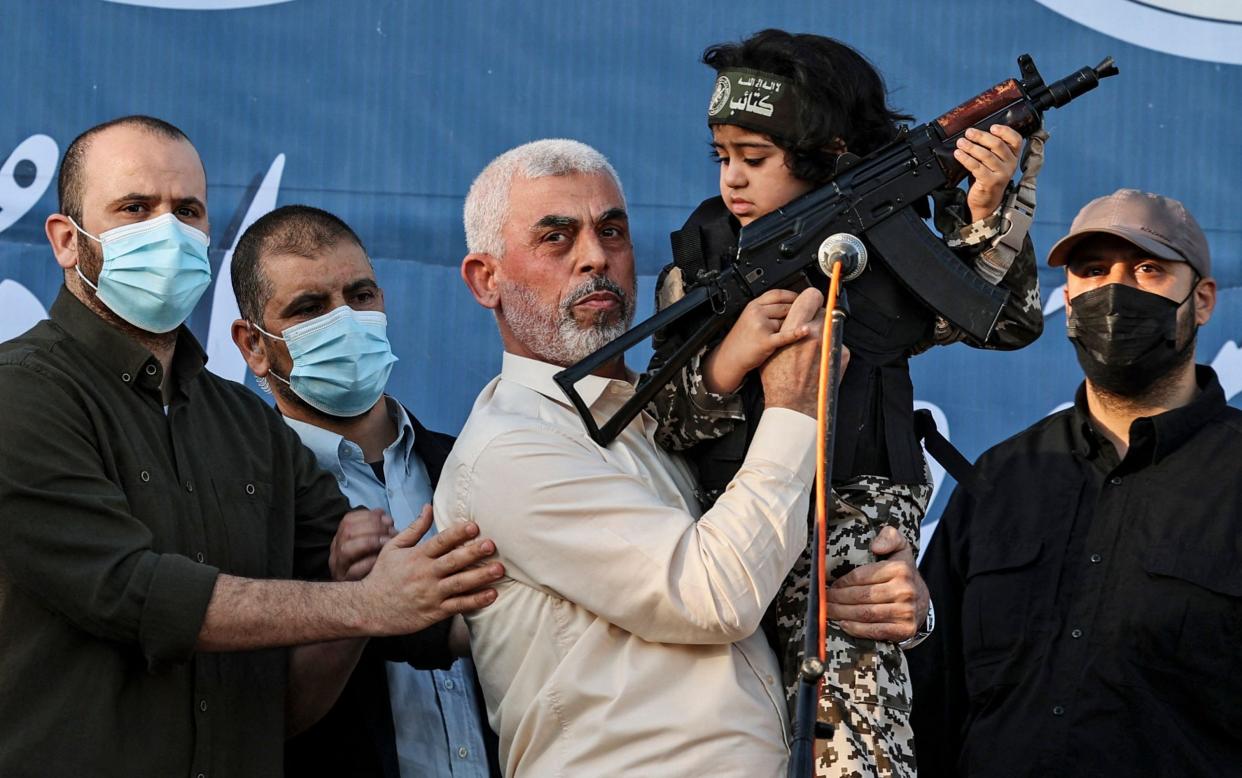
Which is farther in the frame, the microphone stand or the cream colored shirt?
the cream colored shirt

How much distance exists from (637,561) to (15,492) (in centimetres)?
114

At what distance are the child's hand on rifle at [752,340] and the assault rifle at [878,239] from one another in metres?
0.06

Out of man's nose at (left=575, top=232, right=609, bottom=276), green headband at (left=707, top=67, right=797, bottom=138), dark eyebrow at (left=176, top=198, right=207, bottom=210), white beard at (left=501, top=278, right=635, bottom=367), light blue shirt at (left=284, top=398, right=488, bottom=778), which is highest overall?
green headband at (left=707, top=67, right=797, bottom=138)

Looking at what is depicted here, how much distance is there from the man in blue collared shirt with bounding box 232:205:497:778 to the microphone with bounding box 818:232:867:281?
115 centimetres

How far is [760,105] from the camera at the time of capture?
3.19 m

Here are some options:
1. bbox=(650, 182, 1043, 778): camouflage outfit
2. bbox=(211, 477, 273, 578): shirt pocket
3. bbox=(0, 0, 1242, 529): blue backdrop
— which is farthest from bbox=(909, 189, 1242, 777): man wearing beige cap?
bbox=(211, 477, 273, 578): shirt pocket

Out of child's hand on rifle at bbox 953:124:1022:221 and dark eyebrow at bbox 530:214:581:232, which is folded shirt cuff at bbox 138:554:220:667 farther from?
child's hand on rifle at bbox 953:124:1022:221

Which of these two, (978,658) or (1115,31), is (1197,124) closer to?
(1115,31)

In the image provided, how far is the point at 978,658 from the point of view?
410cm

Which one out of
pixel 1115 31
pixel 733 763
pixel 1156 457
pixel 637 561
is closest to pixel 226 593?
pixel 637 561

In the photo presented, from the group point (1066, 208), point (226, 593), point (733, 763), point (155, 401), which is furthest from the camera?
point (1066, 208)

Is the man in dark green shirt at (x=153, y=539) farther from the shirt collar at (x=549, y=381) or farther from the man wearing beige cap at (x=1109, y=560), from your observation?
the man wearing beige cap at (x=1109, y=560)

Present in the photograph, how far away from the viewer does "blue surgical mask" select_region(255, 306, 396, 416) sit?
4074 mm

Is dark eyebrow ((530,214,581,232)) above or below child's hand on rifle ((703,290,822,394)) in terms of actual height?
above
